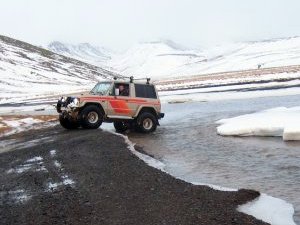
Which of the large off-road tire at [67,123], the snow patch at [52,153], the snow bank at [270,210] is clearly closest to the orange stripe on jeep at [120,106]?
the large off-road tire at [67,123]

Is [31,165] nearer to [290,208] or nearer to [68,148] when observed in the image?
[68,148]

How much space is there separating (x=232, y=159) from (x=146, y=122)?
1019 cm

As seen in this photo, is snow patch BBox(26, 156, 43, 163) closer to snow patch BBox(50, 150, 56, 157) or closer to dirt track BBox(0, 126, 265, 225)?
dirt track BBox(0, 126, 265, 225)

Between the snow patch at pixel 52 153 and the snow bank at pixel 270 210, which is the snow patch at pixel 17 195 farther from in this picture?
the snow patch at pixel 52 153

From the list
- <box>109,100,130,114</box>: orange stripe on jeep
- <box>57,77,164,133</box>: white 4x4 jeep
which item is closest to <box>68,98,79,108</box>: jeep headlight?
<box>57,77,164,133</box>: white 4x4 jeep

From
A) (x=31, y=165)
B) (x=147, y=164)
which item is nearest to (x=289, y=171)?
(x=147, y=164)

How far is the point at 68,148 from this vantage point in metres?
17.8

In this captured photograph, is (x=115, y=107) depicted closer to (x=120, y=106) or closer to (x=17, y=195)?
(x=120, y=106)

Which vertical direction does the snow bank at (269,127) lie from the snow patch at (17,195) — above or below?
above

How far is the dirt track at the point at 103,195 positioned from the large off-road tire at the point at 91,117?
23.8 ft

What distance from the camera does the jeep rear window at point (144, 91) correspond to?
24.7 m

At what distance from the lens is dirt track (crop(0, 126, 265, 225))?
8.55 m

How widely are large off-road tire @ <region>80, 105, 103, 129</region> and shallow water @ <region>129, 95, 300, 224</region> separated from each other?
2.35 meters

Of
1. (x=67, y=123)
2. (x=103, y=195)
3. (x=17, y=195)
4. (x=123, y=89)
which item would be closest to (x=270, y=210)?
(x=103, y=195)
